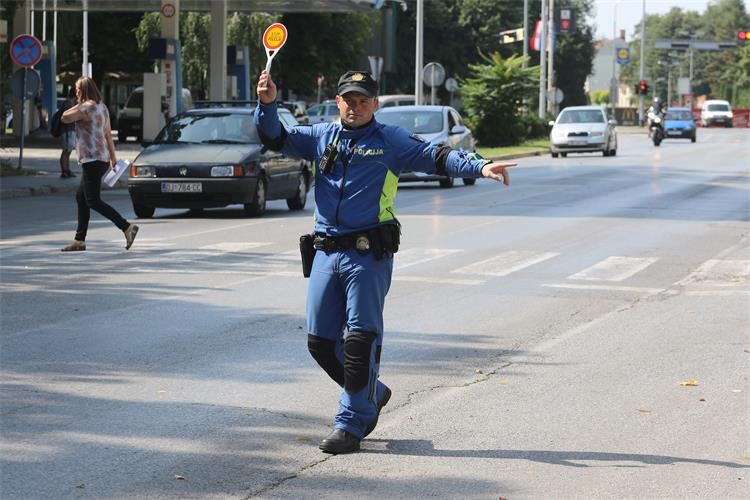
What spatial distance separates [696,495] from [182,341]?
4.70m

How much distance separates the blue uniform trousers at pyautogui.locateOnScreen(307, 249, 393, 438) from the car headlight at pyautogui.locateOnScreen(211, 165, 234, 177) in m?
13.6

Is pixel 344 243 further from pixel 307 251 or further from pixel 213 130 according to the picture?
pixel 213 130

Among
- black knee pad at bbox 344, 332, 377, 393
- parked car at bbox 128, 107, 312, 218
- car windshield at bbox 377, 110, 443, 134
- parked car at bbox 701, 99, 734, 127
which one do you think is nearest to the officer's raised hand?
black knee pad at bbox 344, 332, 377, 393

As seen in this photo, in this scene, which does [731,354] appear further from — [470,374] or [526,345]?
[470,374]

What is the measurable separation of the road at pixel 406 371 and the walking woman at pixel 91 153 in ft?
1.02

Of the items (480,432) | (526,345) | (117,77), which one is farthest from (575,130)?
(480,432)

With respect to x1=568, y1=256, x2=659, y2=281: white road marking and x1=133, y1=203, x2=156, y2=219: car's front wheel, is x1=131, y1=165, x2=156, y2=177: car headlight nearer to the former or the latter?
x1=133, y1=203, x2=156, y2=219: car's front wheel

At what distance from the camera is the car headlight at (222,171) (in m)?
20.3

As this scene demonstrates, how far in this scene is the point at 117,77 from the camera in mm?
66812

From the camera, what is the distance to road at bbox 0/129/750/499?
6316mm

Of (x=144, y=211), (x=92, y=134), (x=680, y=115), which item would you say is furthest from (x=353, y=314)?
(x=680, y=115)

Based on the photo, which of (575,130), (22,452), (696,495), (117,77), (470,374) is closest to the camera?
(696,495)

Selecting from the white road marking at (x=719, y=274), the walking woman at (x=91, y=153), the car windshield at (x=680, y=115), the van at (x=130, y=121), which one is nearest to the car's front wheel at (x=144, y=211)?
the walking woman at (x=91, y=153)

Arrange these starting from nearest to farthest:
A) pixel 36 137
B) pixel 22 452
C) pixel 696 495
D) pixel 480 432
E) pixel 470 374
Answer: pixel 696 495
pixel 22 452
pixel 480 432
pixel 470 374
pixel 36 137
